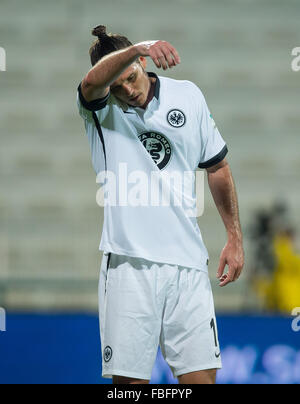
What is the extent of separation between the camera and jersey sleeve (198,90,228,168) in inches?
102

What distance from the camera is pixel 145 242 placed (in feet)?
8.05

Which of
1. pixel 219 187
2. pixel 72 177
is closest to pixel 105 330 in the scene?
pixel 219 187

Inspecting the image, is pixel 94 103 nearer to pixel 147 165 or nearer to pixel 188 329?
pixel 147 165

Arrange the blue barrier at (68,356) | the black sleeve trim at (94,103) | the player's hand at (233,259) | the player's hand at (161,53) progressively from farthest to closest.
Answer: the blue barrier at (68,356) → the player's hand at (233,259) → the black sleeve trim at (94,103) → the player's hand at (161,53)

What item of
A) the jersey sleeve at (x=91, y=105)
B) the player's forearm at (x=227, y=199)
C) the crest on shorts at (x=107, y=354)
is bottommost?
the crest on shorts at (x=107, y=354)

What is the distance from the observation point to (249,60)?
7.10m

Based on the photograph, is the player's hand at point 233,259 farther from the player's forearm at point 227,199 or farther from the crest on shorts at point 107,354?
the crest on shorts at point 107,354

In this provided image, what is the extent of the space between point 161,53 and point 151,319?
87 centimetres

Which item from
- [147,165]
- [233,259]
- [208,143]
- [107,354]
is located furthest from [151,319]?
[208,143]

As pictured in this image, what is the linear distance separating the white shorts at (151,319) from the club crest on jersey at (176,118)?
466 mm

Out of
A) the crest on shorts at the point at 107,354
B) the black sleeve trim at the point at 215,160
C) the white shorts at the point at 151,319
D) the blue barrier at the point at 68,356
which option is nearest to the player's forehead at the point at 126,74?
the black sleeve trim at the point at 215,160

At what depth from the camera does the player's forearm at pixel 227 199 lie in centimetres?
262
